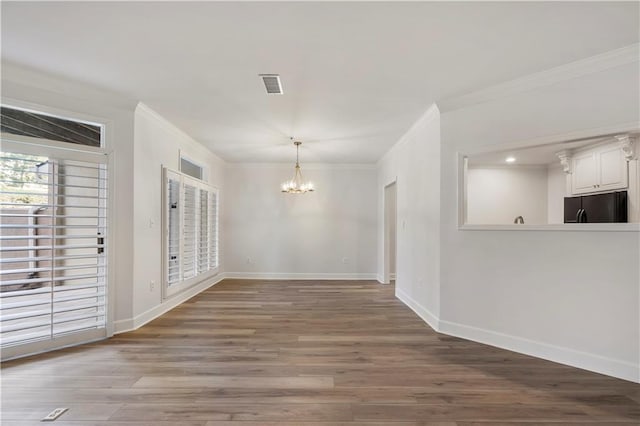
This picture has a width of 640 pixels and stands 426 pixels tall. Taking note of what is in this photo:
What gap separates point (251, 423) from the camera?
1.99 m

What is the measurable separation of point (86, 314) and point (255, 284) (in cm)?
333

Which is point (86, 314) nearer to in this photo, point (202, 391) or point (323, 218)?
point (202, 391)

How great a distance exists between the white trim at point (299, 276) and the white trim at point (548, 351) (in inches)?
136

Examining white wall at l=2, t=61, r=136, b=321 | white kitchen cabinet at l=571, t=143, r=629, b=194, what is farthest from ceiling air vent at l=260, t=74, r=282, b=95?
white kitchen cabinet at l=571, t=143, r=629, b=194

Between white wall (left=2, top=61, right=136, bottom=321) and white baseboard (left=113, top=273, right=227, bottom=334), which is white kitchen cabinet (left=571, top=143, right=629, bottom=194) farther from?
white baseboard (left=113, top=273, right=227, bottom=334)

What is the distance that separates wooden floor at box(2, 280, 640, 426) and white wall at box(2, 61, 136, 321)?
735 mm

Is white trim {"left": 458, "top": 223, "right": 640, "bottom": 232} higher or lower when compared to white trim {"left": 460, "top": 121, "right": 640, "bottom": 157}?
lower

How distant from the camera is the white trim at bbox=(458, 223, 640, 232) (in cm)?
256

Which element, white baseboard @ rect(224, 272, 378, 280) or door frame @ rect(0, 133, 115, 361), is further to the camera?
white baseboard @ rect(224, 272, 378, 280)

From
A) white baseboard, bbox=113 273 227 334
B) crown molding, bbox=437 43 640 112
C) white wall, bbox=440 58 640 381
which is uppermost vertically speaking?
crown molding, bbox=437 43 640 112

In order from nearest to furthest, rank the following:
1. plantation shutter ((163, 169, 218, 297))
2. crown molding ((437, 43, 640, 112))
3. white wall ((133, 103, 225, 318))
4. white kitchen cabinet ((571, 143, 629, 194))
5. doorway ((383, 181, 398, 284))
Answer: crown molding ((437, 43, 640, 112)) → white kitchen cabinet ((571, 143, 629, 194)) → white wall ((133, 103, 225, 318)) → plantation shutter ((163, 169, 218, 297)) → doorway ((383, 181, 398, 284))

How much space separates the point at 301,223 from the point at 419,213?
3361 millimetres

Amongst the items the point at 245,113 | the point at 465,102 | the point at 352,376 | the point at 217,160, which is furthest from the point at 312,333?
the point at 217,160

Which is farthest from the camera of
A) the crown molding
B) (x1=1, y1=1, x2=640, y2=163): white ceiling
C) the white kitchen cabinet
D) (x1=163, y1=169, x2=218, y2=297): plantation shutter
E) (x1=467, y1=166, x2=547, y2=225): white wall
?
(x1=163, y1=169, x2=218, y2=297): plantation shutter
